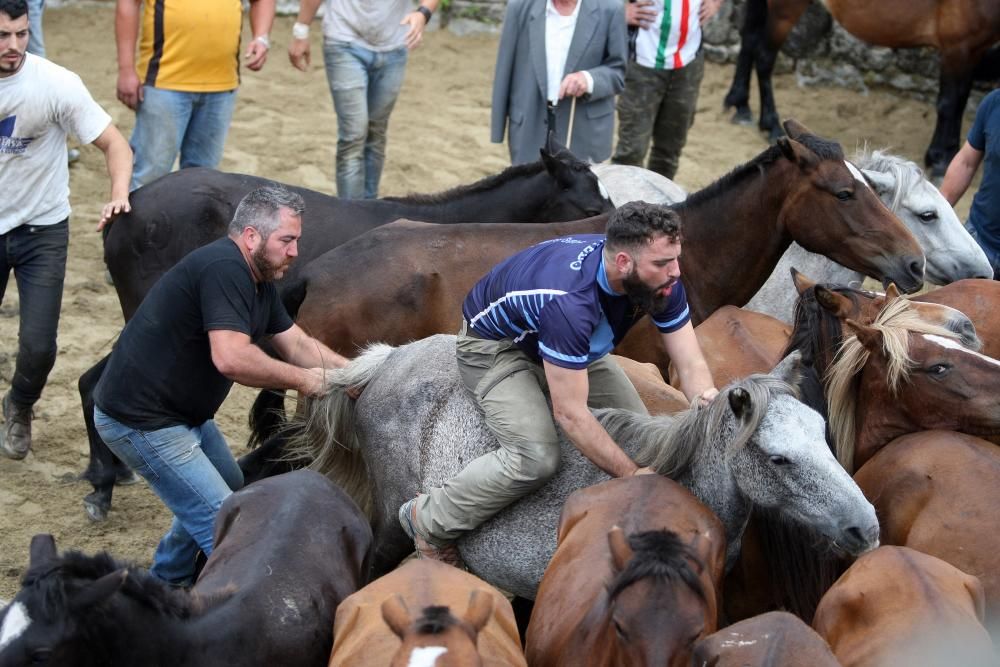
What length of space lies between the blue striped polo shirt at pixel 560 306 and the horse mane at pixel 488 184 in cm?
220

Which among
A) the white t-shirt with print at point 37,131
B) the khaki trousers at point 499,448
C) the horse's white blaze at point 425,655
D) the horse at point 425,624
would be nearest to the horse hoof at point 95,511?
the white t-shirt with print at point 37,131

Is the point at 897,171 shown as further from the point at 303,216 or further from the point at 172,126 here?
the point at 172,126

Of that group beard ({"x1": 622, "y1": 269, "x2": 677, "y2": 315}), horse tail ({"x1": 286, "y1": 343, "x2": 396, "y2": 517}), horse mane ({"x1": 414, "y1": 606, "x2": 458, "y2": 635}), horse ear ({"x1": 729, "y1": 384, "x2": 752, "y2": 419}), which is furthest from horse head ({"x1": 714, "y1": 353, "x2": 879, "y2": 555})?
horse tail ({"x1": 286, "y1": 343, "x2": 396, "y2": 517})

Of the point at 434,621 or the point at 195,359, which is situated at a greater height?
the point at 434,621

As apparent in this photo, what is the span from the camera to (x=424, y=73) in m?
12.0

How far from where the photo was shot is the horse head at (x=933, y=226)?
667cm

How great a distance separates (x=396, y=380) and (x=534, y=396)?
0.70 metres

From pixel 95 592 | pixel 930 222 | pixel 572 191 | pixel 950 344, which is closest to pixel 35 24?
pixel 572 191

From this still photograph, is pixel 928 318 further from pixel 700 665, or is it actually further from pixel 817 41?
pixel 817 41

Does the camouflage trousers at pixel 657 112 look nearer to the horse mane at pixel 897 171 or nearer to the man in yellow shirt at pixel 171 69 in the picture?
the horse mane at pixel 897 171

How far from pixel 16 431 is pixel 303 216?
1.80 m

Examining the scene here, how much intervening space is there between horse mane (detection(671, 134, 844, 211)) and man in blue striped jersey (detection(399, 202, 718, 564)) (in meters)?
1.66

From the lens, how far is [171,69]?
7547mm

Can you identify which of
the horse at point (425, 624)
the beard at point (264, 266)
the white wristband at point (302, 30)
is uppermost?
the beard at point (264, 266)
